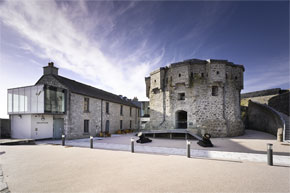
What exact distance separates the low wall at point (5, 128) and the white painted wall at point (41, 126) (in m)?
3.64

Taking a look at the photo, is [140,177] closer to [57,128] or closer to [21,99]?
[57,128]

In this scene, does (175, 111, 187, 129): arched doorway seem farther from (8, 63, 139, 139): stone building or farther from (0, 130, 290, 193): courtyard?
(0, 130, 290, 193): courtyard

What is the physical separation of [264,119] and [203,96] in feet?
27.5

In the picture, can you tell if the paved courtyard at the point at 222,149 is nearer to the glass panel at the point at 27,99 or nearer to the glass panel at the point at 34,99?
the glass panel at the point at 34,99

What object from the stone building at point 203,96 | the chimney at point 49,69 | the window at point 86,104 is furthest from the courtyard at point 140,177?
the chimney at point 49,69

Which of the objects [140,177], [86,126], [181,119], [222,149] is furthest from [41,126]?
[181,119]

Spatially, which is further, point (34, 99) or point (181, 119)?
point (181, 119)

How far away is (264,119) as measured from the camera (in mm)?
18594

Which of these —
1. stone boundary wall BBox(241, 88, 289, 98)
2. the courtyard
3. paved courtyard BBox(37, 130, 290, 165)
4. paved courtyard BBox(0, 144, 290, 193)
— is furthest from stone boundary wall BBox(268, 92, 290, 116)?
paved courtyard BBox(0, 144, 290, 193)

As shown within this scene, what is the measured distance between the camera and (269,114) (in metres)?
17.1

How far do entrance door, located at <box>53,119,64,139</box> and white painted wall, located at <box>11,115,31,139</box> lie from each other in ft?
6.44

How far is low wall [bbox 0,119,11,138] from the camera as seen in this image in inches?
599

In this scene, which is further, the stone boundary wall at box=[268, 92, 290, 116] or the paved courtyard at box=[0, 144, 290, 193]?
the stone boundary wall at box=[268, 92, 290, 116]

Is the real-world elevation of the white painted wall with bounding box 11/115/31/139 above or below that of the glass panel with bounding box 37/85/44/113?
below
